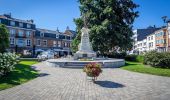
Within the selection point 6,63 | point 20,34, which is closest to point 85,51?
point 6,63

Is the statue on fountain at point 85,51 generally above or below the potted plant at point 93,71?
above

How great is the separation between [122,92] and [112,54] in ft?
109

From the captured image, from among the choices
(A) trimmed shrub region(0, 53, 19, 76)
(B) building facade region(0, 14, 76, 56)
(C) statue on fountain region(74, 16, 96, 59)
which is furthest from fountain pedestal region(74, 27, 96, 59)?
(B) building facade region(0, 14, 76, 56)

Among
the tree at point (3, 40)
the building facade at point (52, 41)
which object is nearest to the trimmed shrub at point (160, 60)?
the tree at point (3, 40)

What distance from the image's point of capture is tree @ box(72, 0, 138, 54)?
39.3 metres

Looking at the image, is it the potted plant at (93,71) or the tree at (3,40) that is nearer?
the potted plant at (93,71)

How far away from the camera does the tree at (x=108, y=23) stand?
39.3 m

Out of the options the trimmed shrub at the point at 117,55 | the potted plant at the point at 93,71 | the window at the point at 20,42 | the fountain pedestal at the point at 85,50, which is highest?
the window at the point at 20,42

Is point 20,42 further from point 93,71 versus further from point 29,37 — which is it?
point 93,71

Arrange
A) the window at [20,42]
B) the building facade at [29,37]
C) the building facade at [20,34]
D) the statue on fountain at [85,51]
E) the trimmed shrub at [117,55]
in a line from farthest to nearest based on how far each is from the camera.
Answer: the window at [20,42]
the building facade at [29,37]
the building facade at [20,34]
the trimmed shrub at [117,55]
the statue on fountain at [85,51]

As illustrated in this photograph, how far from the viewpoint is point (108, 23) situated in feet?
127

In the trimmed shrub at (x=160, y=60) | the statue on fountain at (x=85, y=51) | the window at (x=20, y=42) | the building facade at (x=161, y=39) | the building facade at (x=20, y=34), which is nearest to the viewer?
the trimmed shrub at (x=160, y=60)

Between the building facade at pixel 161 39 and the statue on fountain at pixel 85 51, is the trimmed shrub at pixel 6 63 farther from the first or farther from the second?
the building facade at pixel 161 39

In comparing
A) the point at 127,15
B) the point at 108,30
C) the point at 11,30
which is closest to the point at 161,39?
the point at 127,15
